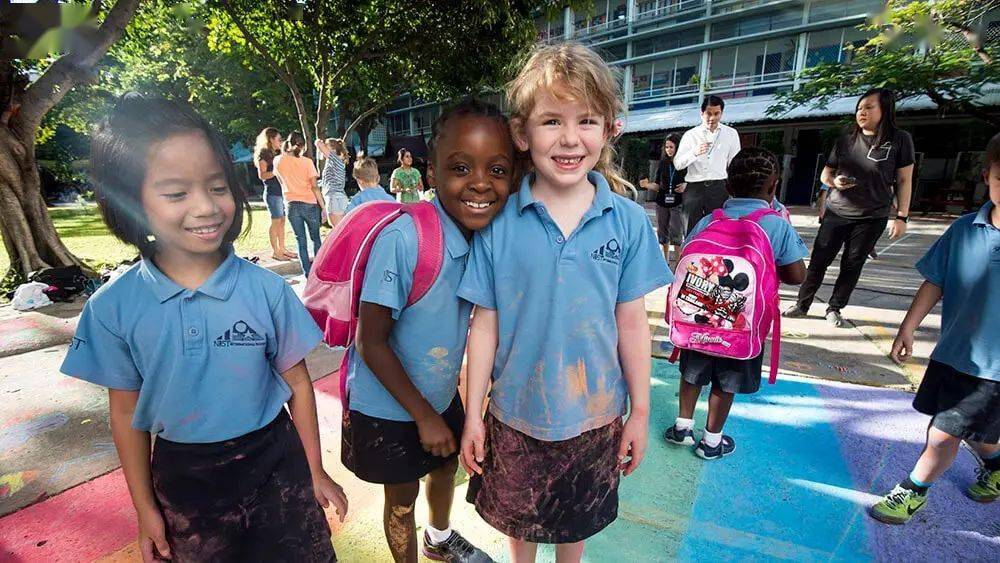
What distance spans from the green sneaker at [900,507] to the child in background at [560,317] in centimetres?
131

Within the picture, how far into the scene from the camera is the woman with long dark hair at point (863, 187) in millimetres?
3732

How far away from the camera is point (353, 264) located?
1.38 m

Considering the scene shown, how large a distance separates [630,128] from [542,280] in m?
21.7

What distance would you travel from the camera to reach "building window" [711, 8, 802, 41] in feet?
69.8

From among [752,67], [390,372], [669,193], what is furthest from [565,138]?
[752,67]

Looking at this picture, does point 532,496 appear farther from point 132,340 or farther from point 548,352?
point 132,340

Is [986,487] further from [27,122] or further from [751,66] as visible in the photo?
[751,66]

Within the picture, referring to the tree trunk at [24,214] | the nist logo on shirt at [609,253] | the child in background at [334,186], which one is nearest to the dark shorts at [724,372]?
the nist logo on shirt at [609,253]

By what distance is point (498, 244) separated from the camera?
132 cm

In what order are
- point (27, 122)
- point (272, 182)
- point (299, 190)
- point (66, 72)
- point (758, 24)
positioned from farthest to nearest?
point (758, 24)
point (272, 182)
point (299, 190)
point (27, 122)
point (66, 72)

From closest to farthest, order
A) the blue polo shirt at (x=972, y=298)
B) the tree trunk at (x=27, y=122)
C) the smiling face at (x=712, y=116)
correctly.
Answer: the blue polo shirt at (x=972, y=298), the smiling face at (x=712, y=116), the tree trunk at (x=27, y=122)

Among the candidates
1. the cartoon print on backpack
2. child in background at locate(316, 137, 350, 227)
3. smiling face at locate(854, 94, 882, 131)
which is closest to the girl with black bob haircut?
the cartoon print on backpack

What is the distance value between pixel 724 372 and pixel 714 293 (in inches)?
15.1

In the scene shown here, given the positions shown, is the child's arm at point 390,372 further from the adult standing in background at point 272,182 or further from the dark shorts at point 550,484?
the adult standing in background at point 272,182
